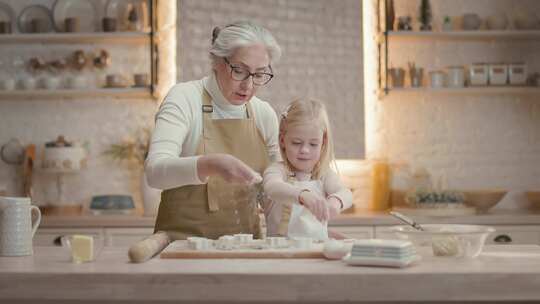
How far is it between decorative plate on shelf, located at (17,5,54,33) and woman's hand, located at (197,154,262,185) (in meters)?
3.22

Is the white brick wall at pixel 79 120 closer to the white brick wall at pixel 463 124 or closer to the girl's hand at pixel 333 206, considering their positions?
the white brick wall at pixel 463 124

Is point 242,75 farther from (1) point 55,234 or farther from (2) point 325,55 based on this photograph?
(2) point 325,55

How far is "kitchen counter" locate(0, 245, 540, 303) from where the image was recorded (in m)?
2.21

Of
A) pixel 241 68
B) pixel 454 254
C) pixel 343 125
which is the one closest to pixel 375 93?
pixel 343 125

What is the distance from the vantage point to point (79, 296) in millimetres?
2279

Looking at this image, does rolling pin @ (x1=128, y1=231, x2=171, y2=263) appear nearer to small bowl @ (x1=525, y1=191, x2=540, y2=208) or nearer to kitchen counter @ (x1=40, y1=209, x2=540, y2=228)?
kitchen counter @ (x1=40, y1=209, x2=540, y2=228)

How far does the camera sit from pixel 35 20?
5.57m

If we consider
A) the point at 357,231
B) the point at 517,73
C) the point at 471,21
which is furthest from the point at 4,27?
the point at 517,73

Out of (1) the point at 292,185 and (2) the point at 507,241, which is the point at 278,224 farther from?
(2) the point at 507,241

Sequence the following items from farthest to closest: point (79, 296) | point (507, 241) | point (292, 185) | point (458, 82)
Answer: point (458, 82) → point (507, 241) → point (292, 185) → point (79, 296)

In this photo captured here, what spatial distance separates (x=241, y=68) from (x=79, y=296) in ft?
4.07

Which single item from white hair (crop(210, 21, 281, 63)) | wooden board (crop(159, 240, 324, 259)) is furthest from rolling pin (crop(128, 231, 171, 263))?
white hair (crop(210, 21, 281, 63))

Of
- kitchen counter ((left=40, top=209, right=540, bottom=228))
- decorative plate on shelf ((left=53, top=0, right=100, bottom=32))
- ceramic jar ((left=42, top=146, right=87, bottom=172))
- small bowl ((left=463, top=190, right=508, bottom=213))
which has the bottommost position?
kitchen counter ((left=40, top=209, right=540, bottom=228))

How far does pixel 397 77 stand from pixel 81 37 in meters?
2.11
